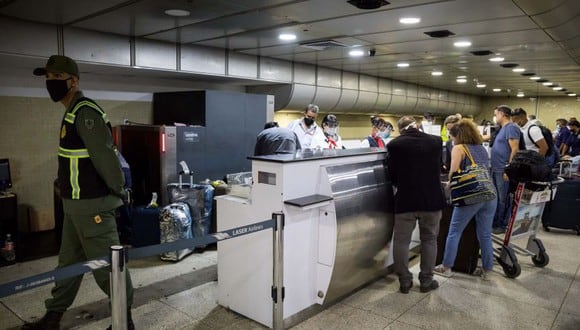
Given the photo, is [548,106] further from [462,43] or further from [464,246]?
[464,246]

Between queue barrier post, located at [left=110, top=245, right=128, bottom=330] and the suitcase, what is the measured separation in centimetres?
271

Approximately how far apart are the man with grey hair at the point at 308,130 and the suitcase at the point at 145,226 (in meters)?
2.30

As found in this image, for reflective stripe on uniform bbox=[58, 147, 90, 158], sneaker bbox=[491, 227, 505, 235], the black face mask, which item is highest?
the black face mask

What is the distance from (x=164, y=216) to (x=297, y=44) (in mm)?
2947

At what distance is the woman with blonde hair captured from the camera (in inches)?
153

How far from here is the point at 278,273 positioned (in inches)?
115

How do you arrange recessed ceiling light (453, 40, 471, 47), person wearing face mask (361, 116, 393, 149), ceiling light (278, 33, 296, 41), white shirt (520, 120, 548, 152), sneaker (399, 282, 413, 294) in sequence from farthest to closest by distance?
person wearing face mask (361, 116, 393, 149) → white shirt (520, 120, 548, 152) → recessed ceiling light (453, 40, 471, 47) → ceiling light (278, 33, 296, 41) → sneaker (399, 282, 413, 294)

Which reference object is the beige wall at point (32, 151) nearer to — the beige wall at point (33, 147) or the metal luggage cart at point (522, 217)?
the beige wall at point (33, 147)

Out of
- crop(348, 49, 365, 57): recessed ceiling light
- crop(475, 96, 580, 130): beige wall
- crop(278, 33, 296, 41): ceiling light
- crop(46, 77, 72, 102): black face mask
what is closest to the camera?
crop(46, 77, 72, 102): black face mask

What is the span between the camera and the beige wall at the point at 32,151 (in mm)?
Result: 5141

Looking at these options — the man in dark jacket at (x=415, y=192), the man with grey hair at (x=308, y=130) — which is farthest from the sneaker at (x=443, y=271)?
the man with grey hair at (x=308, y=130)

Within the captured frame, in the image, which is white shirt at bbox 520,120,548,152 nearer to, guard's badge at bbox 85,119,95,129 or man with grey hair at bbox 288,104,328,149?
man with grey hair at bbox 288,104,328,149

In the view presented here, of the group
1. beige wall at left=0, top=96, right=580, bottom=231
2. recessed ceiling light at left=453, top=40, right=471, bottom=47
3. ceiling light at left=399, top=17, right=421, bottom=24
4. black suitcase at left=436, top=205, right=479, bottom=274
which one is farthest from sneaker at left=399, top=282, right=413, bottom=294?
beige wall at left=0, top=96, right=580, bottom=231

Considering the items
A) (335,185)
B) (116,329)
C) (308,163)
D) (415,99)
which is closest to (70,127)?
(116,329)
